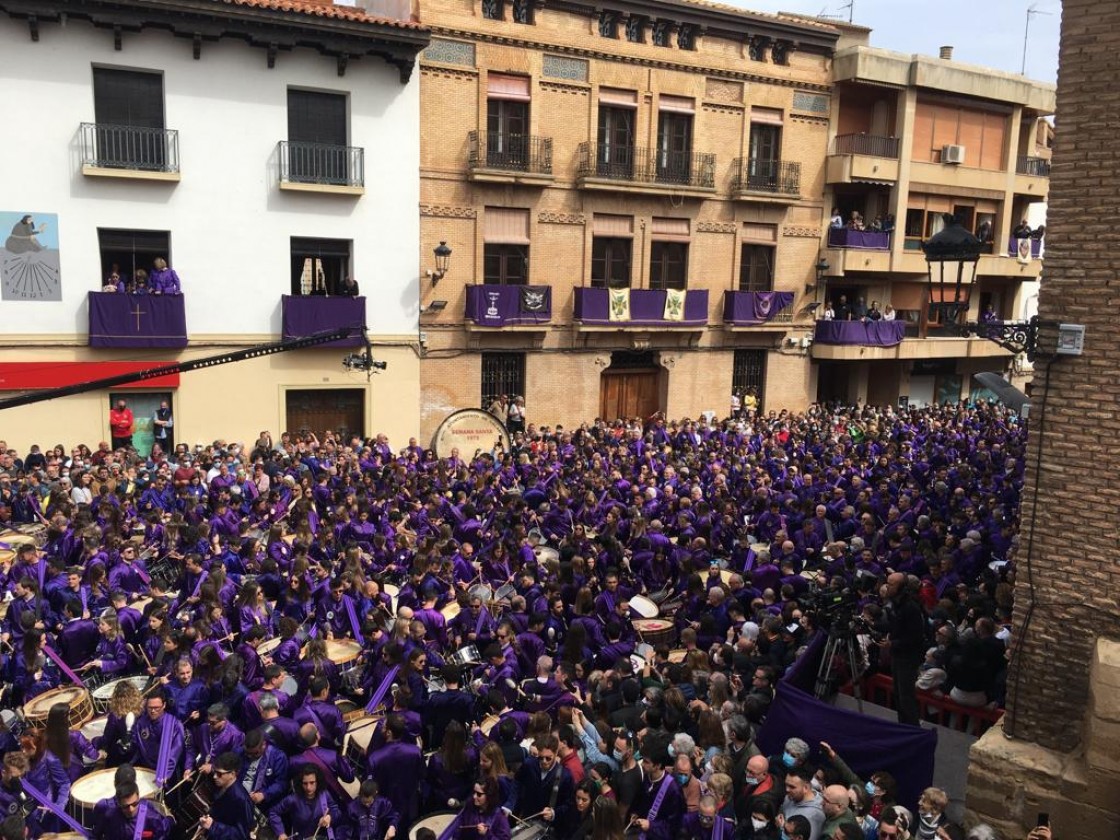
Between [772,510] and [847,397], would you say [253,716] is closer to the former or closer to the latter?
[772,510]

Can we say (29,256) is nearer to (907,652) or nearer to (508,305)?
(508,305)

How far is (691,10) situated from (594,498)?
53.2 feet

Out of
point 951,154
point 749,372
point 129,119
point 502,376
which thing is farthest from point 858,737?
point 951,154

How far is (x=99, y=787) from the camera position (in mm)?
7383

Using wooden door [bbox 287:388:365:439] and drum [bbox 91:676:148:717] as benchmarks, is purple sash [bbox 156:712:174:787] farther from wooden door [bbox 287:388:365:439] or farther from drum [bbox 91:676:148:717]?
wooden door [bbox 287:388:365:439]

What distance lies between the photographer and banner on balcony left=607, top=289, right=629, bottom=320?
84.1 feet

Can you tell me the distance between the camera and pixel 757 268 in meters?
28.6

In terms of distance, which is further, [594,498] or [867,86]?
[867,86]

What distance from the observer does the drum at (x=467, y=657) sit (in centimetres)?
952

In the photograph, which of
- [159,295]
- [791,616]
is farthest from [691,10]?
[791,616]

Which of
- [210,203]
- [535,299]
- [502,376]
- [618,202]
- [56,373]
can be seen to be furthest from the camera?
[618,202]

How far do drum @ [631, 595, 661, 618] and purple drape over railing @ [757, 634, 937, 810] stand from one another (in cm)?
336

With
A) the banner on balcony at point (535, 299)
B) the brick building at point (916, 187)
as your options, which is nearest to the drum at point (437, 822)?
the banner on balcony at point (535, 299)

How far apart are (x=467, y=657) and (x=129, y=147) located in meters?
16.0
